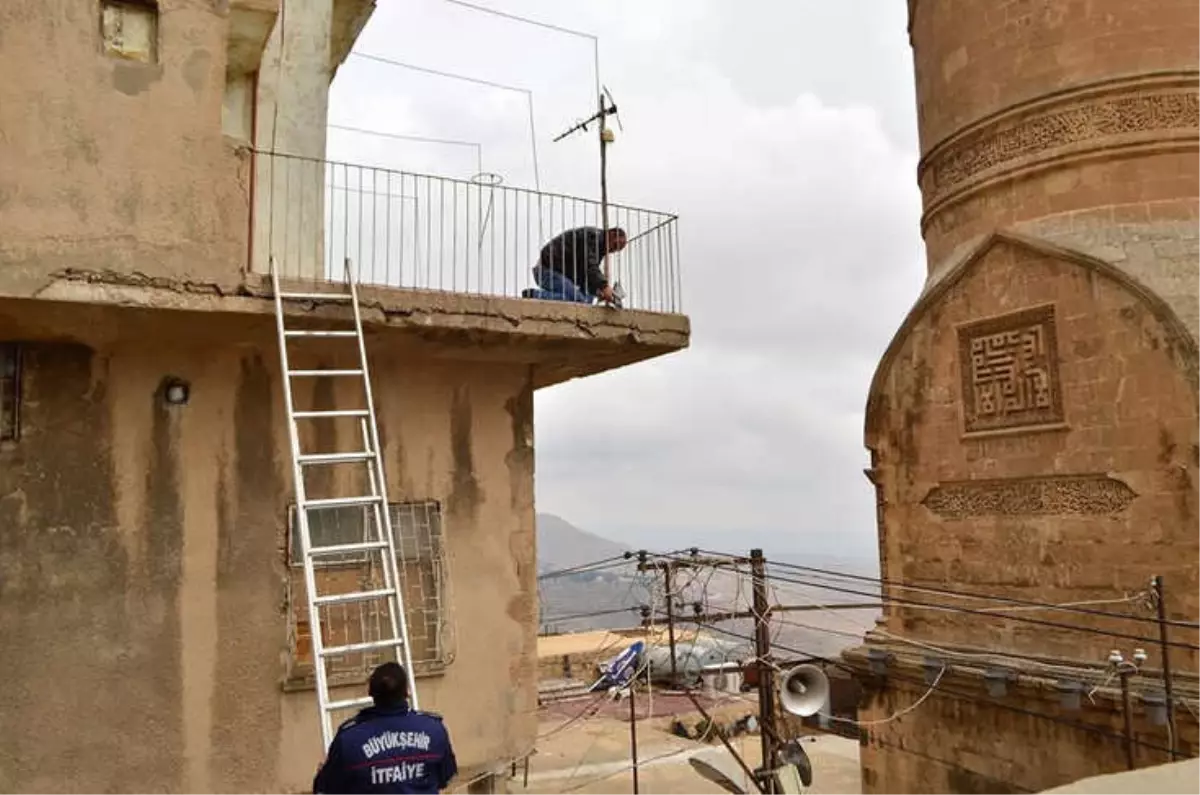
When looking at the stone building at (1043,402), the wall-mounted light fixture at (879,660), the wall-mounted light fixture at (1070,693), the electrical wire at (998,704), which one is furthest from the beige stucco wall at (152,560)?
the wall-mounted light fixture at (879,660)

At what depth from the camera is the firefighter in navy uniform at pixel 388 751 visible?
3697 mm

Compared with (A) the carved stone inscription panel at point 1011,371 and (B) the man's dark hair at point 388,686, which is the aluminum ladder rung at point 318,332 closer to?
(B) the man's dark hair at point 388,686

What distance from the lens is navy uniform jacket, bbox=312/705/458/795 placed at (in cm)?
369

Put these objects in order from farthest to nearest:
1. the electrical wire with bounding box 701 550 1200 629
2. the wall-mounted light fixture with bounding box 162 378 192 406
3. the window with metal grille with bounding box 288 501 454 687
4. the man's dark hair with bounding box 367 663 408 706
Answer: the electrical wire with bounding box 701 550 1200 629
the window with metal grille with bounding box 288 501 454 687
the wall-mounted light fixture with bounding box 162 378 192 406
the man's dark hair with bounding box 367 663 408 706

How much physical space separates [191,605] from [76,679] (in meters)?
0.74

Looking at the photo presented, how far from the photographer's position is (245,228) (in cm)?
580

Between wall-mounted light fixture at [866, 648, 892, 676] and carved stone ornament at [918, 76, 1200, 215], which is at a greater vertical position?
carved stone ornament at [918, 76, 1200, 215]

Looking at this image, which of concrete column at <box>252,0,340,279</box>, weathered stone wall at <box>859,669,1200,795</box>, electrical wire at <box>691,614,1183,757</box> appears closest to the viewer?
concrete column at <box>252,0,340,279</box>

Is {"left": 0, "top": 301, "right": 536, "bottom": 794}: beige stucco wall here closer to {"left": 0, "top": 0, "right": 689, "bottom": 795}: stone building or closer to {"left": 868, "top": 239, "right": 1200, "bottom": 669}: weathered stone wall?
{"left": 0, "top": 0, "right": 689, "bottom": 795}: stone building

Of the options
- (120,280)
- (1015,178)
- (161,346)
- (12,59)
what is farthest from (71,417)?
(1015,178)

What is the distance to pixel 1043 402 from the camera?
39.8ft

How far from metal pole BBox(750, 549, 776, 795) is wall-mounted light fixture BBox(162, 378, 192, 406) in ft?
23.9

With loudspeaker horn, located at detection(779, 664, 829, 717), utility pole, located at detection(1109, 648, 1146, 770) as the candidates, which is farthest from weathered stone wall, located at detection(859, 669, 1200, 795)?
loudspeaker horn, located at detection(779, 664, 829, 717)

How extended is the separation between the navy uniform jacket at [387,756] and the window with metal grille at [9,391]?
130 inches
